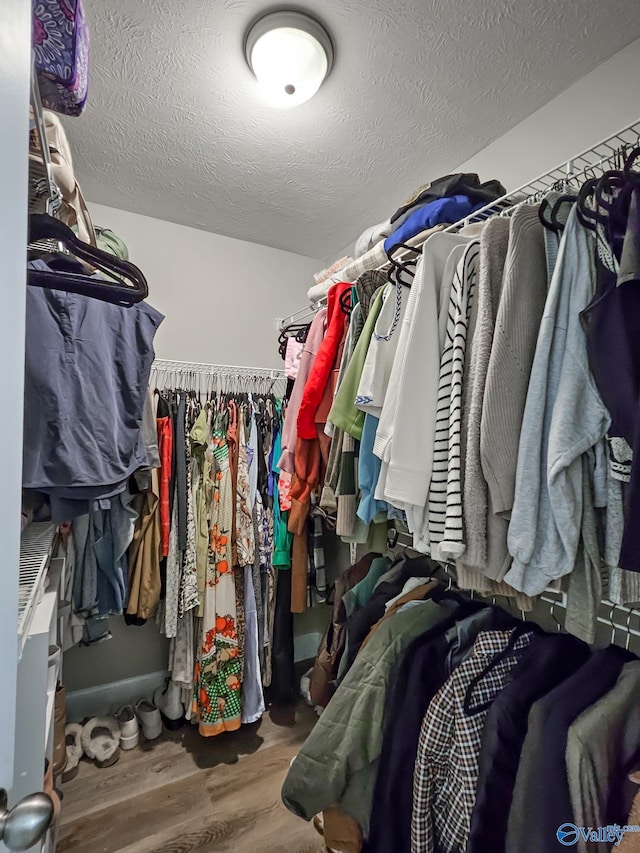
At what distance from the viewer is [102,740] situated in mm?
1735

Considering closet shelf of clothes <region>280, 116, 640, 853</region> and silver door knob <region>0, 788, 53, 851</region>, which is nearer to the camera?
silver door knob <region>0, 788, 53, 851</region>

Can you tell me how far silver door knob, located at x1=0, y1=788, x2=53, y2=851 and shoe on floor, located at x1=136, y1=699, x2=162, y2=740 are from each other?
1721 mm

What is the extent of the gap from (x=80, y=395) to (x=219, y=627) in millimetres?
1275

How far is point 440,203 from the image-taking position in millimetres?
1247

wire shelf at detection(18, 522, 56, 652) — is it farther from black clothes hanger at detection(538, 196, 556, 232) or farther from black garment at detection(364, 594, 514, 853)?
black clothes hanger at detection(538, 196, 556, 232)

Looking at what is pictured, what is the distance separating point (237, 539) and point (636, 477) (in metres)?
1.60

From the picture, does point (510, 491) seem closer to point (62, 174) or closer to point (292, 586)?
point (62, 174)

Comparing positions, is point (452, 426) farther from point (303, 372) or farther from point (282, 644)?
point (282, 644)

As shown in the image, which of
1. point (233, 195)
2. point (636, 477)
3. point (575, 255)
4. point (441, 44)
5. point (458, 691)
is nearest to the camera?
point (636, 477)

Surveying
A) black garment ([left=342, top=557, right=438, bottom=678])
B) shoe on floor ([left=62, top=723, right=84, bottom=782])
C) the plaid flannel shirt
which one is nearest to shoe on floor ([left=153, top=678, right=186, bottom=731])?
shoe on floor ([left=62, top=723, right=84, bottom=782])

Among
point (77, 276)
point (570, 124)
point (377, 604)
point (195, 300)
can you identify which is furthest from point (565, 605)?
point (195, 300)

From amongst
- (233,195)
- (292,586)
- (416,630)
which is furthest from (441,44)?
(292,586)

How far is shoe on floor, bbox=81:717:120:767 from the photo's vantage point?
170 cm

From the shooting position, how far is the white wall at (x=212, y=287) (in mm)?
2172
